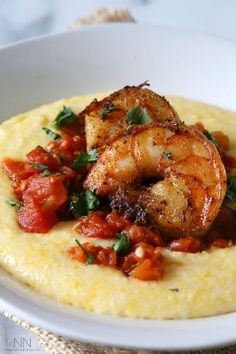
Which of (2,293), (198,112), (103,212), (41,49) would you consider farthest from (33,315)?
(41,49)

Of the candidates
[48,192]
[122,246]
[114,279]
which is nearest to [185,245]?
[122,246]

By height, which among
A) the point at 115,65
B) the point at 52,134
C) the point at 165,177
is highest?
the point at 115,65

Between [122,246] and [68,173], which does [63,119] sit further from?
[122,246]

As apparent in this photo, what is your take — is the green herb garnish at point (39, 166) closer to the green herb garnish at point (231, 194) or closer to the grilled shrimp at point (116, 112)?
the grilled shrimp at point (116, 112)

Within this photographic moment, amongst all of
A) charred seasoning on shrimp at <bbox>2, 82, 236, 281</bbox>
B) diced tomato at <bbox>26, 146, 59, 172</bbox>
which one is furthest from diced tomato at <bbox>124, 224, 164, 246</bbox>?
diced tomato at <bbox>26, 146, 59, 172</bbox>

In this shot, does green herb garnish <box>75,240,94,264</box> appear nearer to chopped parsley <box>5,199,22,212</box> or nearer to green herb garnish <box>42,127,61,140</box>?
chopped parsley <box>5,199,22,212</box>

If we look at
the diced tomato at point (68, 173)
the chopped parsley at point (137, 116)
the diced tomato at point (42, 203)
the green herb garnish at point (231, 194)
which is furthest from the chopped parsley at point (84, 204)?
the green herb garnish at point (231, 194)

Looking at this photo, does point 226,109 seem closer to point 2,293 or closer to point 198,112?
point 198,112
